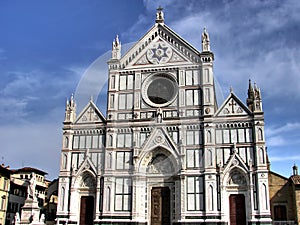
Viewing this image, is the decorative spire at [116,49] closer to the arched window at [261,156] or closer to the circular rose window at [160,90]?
the circular rose window at [160,90]

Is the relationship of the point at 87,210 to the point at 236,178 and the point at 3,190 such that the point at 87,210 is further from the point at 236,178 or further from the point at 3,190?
the point at 236,178

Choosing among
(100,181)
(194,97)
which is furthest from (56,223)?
(194,97)

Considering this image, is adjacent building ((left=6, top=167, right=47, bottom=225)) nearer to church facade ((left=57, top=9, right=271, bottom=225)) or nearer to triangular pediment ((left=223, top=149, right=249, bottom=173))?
church facade ((left=57, top=9, right=271, bottom=225))

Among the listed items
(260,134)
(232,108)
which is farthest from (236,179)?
(232,108)

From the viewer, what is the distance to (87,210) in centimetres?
2989

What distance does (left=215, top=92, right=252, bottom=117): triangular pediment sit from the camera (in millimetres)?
29141

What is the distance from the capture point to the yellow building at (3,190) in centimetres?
3542

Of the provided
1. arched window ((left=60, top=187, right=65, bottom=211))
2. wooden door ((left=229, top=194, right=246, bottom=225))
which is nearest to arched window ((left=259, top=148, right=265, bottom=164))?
wooden door ((left=229, top=194, right=246, bottom=225))

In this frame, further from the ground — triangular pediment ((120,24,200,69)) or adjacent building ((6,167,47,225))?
triangular pediment ((120,24,200,69))

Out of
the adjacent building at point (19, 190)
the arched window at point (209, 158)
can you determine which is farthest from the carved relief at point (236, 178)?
the adjacent building at point (19, 190)

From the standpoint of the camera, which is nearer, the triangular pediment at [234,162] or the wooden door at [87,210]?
the triangular pediment at [234,162]

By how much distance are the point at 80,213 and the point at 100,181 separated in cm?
313

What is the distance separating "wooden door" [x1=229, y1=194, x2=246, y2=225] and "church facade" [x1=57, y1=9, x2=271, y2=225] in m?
0.07

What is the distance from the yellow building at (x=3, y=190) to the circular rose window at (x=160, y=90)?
16.1 meters
